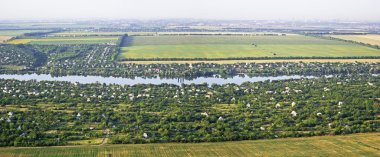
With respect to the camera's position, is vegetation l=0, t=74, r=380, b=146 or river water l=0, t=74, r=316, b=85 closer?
vegetation l=0, t=74, r=380, b=146

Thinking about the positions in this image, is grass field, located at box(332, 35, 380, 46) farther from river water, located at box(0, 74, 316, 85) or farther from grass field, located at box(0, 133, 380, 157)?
grass field, located at box(0, 133, 380, 157)

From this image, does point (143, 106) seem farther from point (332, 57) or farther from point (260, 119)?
point (332, 57)

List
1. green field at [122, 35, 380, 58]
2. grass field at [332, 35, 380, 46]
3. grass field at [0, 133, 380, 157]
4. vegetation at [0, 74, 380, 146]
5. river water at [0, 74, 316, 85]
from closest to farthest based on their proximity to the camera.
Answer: grass field at [0, 133, 380, 157] < vegetation at [0, 74, 380, 146] < river water at [0, 74, 316, 85] < green field at [122, 35, 380, 58] < grass field at [332, 35, 380, 46]

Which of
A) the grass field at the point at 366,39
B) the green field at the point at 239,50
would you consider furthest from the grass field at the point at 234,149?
the grass field at the point at 366,39

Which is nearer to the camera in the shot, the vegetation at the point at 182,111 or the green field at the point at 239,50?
the vegetation at the point at 182,111

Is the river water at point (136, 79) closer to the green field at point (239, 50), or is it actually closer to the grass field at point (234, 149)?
the green field at point (239, 50)

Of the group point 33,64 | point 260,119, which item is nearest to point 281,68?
point 260,119

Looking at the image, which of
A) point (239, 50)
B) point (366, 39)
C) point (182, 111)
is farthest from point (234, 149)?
point (366, 39)

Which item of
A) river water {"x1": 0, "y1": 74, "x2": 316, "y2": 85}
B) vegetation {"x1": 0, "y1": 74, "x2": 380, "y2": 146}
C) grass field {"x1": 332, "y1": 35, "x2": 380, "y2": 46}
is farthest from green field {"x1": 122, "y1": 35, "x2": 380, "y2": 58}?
vegetation {"x1": 0, "y1": 74, "x2": 380, "y2": 146}
